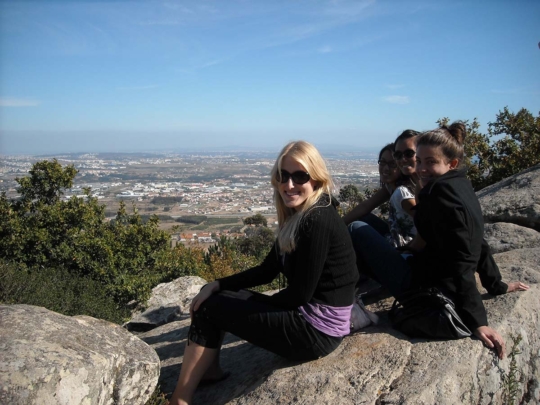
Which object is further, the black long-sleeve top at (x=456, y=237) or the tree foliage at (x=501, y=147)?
the tree foliage at (x=501, y=147)

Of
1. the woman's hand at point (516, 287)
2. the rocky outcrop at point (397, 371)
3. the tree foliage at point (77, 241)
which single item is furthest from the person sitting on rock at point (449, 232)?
the tree foliage at point (77, 241)

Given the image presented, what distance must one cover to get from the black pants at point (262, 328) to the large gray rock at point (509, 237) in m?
3.34

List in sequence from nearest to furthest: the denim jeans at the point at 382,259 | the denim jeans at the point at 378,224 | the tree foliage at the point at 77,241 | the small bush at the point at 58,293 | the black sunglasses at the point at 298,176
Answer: the black sunglasses at the point at 298,176 → the denim jeans at the point at 382,259 → the denim jeans at the point at 378,224 → the small bush at the point at 58,293 → the tree foliage at the point at 77,241

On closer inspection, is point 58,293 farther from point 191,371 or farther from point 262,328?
point 262,328

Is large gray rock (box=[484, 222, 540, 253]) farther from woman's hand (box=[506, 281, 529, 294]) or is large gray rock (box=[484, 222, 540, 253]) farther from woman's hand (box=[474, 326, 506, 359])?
woman's hand (box=[474, 326, 506, 359])

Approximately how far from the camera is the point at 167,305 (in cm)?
674

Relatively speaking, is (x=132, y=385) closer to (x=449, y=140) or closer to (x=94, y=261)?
(x=449, y=140)

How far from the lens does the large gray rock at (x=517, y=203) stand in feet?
18.8

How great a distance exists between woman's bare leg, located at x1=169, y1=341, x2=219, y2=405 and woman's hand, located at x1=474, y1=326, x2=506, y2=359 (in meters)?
1.73

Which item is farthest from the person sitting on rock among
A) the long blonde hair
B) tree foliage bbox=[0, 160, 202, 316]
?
tree foliage bbox=[0, 160, 202, 316]

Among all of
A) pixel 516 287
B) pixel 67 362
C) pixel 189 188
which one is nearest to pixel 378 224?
pixel 516 287

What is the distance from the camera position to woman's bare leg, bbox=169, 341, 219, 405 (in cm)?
256

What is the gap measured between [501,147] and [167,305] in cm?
1021

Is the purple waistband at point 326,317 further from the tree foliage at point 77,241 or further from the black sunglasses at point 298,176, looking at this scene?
the tree foliage at point 77,241
